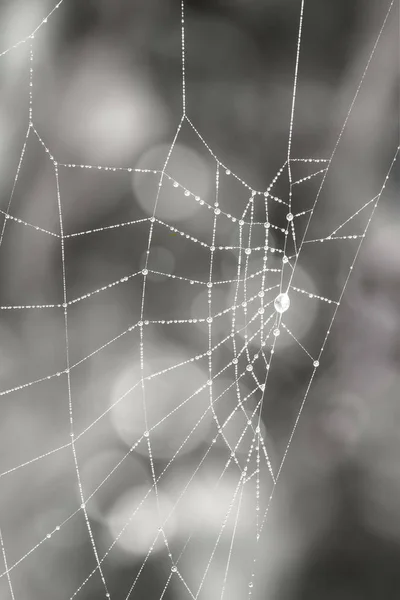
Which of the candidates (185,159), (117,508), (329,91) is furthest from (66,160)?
(117,508)

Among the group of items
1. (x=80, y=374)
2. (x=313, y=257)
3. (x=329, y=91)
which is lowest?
(x=80, y=374)

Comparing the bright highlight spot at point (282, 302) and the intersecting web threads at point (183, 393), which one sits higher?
the bright highlight spot at point (282, 302)

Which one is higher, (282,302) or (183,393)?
(282,302)

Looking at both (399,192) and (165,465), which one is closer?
(399,192)

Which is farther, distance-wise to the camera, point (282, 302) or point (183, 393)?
point (183, 393)

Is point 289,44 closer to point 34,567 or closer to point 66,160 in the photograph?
point 66,160

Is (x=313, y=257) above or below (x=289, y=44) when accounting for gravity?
below

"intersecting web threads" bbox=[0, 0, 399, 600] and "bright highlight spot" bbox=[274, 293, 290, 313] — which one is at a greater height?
"bright highlight spot" bbox=[274, 293, 290, 313]
